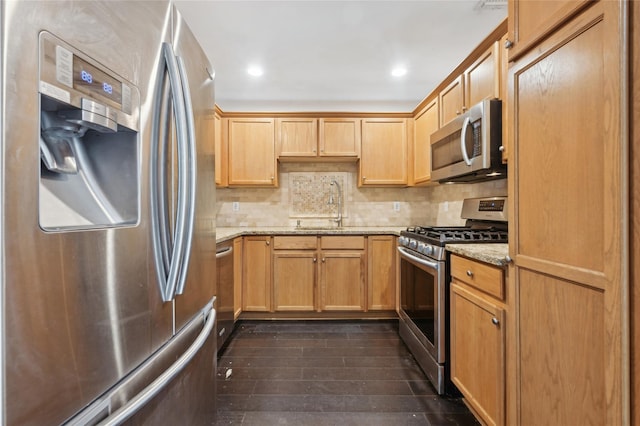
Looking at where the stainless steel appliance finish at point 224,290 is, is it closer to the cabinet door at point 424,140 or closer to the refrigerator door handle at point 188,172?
the refrigerator door handle at point 188,172

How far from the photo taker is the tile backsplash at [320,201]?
3.63 meters

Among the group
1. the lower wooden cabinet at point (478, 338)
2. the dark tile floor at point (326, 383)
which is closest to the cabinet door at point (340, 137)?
the dark tile floor at point (326, 383)

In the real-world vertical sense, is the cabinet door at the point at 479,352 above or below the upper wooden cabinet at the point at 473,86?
below

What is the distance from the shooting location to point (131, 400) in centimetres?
72

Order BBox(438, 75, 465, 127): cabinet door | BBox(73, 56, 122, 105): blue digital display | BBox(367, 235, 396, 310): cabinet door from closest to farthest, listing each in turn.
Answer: BBox(73, 56, 122, 105): blue digital display → BBox(438, 75, 465, 127): cabinet door → BBox(367, 235, 396, 310): cabinet door

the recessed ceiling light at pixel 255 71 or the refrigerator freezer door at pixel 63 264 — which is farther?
the recessed ceiling light at pixel 255 71

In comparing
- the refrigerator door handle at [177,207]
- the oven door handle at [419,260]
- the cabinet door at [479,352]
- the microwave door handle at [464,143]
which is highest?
the microwave door handle at [464,143]

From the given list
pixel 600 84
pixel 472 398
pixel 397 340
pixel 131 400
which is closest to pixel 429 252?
pixel 472 398

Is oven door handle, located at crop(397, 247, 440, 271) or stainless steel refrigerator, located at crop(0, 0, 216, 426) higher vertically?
stainless steel refrigerator, located at crop(0, 0, 216, 426)

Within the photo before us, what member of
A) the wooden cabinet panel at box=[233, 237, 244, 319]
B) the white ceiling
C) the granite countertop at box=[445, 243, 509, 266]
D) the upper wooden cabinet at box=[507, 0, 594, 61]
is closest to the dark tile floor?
the wooden cabinet panel at box=[233, 237, 244, 319]

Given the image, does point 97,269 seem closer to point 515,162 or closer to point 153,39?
point 153,39

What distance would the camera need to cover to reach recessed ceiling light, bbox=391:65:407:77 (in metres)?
2.77

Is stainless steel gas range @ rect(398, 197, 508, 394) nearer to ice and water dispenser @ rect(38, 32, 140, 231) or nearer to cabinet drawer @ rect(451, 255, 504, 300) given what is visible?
cabinet drawer @ rect(451, 255, 504, 300)

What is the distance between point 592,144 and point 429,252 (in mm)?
1156
